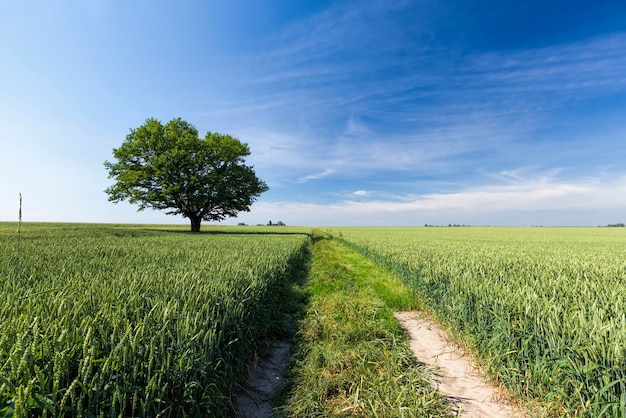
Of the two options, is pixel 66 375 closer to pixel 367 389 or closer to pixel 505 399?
pixel 367 389

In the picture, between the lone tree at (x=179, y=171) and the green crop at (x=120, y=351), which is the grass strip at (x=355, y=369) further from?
the lone tree at (x=179, y=171)

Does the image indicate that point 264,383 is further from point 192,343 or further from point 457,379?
point 457,379

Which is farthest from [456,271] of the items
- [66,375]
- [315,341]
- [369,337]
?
[66,375]

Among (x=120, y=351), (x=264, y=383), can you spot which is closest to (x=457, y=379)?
(x=264, y=383)

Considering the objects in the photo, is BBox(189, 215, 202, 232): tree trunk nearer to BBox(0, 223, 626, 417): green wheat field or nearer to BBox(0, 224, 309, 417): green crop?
BBox(0, 223, 626, 417): green wheat field

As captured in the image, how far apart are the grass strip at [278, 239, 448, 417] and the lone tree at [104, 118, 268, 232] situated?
97.3ft

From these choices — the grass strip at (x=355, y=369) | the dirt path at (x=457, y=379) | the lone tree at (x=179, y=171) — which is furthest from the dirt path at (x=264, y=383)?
the lone tree at (x=179, y=171)

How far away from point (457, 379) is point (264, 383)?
9.59ft

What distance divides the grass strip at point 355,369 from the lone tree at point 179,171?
29.7 metres

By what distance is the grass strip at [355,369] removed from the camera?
343cm

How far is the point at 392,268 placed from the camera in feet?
40.0

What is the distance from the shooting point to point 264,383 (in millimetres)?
4273

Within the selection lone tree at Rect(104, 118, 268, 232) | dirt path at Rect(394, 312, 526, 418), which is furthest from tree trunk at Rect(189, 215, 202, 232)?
dirt path at Rect(394, 312, 526, 418)

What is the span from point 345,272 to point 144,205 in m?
29.4
